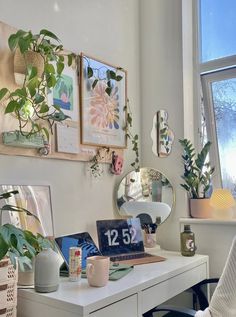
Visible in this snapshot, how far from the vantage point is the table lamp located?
2178 millimetres

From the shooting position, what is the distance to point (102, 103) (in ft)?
7.16

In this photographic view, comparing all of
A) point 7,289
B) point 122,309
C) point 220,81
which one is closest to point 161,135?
point 220,81

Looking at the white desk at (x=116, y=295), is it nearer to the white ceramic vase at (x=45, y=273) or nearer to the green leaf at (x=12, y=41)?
the white ceramic vase at (x=45, y=273)

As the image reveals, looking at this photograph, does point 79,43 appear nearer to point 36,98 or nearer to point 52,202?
point 36,98

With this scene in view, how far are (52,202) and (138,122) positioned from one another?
97 centimetres

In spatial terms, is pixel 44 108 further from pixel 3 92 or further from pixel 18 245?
pixel 18 245

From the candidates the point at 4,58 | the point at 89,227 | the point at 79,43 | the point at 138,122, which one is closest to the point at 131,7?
the point at 79,43

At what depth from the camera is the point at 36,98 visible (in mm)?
1624

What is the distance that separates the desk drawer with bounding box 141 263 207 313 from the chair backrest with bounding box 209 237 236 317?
0.89ft

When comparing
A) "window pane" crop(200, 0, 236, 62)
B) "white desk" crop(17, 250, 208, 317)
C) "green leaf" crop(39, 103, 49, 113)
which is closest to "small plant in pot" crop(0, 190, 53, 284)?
"white desk" crop(17, 250, 208, 317)

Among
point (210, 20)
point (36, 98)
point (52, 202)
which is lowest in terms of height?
point (52, 202)

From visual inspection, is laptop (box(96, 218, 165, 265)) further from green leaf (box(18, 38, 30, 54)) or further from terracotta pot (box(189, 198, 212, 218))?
green leaf (box(18, 38, 30, 54))

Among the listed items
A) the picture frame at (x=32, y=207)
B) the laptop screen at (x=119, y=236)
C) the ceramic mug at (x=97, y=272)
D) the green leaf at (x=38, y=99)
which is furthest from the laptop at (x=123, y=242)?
the green leaf at (x=38, y=99)

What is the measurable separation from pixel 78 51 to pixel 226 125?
1159 millimetres
